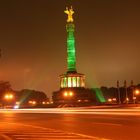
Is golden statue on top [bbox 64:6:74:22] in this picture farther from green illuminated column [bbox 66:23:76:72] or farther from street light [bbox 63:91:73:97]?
street light [bbox 63:91:73:97]

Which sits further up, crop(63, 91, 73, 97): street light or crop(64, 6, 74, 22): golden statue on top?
crop(64, 6, 74, 22): golden statue on top

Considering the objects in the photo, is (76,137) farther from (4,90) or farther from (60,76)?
(60,76)

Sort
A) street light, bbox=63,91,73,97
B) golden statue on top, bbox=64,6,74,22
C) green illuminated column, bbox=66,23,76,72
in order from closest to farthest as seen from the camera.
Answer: street light, bbox=63,91,73,97, green illuminated column, bbox=66,23,76,72, golden statue on top, bbox=64,6,74,22

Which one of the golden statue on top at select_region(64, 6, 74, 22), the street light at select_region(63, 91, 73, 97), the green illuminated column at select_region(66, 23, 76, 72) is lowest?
the street light at select_region(63, 91, 73, 97)

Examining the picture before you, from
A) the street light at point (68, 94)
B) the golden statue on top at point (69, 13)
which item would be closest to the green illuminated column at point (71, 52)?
the golden statue on top at point (69, 13)

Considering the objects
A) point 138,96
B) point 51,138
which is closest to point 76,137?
point 51,138

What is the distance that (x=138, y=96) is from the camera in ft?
424

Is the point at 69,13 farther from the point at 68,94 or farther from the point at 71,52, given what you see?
the point at 68,94

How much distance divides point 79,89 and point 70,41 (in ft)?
46.0

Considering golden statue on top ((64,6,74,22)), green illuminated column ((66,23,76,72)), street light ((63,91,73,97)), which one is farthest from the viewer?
golden statue on top ((64,6,74,22))

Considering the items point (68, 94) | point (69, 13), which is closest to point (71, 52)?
point (68, 94)

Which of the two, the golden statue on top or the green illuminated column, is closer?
the green illuminated column

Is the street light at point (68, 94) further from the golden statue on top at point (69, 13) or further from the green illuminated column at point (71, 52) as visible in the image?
the golden statue on top at point (69, 13)

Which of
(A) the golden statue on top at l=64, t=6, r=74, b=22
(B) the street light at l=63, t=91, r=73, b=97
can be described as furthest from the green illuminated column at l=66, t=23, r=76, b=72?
(B) the street light at l=63, t=91, r=73, b=97
